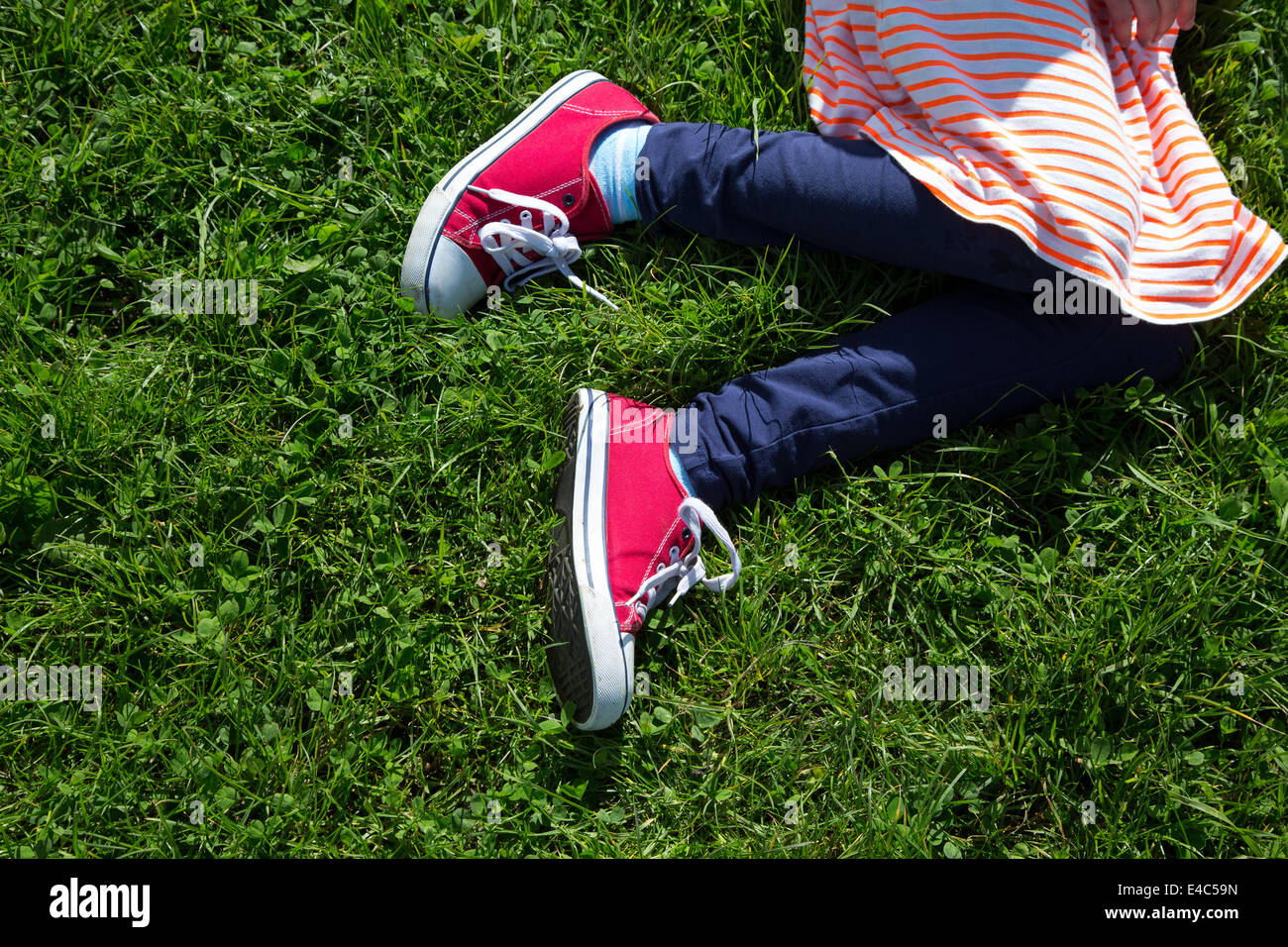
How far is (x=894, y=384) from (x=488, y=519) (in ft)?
3.70

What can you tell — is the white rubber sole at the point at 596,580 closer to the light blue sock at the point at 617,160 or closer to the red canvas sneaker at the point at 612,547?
the red canvas sneaker at the point at 612,547

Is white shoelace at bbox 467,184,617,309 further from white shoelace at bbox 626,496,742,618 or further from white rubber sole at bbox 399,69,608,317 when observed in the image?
white shoelace at bbox 626,496,742,618

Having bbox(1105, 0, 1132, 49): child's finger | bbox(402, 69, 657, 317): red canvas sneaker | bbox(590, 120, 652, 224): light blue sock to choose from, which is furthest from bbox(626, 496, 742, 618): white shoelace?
bbox(1105, 0, 1132, 49): child's finger

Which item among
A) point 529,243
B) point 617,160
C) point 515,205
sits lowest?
point 529,243

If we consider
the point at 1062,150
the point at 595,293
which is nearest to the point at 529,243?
the point at 595,293

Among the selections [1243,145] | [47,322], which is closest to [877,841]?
[1243,145]

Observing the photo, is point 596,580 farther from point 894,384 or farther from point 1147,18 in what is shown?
point 1147,18

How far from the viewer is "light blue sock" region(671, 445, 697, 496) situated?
2.42m

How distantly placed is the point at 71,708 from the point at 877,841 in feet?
6.66

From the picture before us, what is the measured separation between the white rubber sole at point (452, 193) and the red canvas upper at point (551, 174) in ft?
0.06

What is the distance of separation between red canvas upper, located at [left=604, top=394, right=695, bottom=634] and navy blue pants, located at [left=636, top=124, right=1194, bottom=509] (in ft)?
0.31

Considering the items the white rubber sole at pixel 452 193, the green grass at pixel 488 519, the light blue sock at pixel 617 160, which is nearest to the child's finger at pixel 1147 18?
the green grass at pixel 488 519

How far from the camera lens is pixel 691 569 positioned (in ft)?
7.89

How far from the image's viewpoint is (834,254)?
2.66 metres
